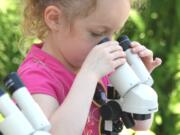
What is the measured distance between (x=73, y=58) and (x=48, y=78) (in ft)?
0.32

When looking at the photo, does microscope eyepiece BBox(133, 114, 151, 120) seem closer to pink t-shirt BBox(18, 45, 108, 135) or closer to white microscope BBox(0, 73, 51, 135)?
pink t-shirt BBox(18, 45, 108, 135)

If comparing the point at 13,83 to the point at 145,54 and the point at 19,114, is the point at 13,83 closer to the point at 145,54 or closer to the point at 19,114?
the point at 19,114

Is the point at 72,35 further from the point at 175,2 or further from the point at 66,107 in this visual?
the point at 175,2

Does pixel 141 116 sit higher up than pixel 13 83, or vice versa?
pixel 13 83

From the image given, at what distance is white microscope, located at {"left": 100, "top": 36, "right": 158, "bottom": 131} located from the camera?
5.88 feet

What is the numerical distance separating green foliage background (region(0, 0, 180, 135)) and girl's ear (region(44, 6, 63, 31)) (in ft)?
3.79

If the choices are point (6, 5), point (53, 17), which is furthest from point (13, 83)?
point (6, 5)

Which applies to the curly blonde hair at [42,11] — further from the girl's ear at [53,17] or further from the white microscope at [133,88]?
the white microscope at [133,88]

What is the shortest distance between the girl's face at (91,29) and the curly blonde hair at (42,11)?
0.07 ft

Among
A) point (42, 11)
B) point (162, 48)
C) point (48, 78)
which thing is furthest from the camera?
point (162, 48)

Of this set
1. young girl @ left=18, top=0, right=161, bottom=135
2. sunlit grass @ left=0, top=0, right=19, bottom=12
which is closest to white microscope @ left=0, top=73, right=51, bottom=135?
young girl @ left=18, top=0, right=161, bottom=135

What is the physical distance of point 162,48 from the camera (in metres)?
3.32

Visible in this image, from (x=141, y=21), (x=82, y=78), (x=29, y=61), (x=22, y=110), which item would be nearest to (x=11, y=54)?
(x=141, y=21)

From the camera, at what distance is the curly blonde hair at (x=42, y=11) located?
192cm
